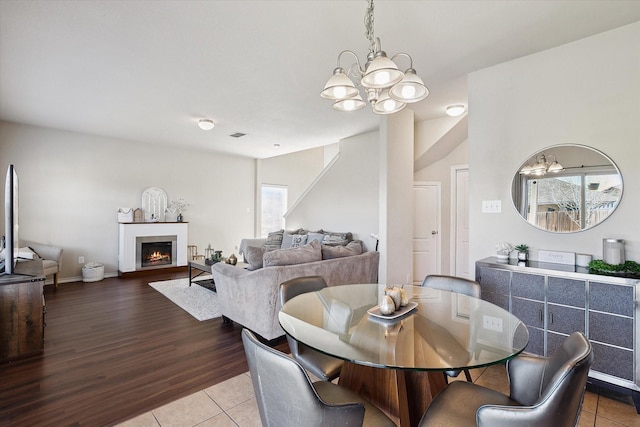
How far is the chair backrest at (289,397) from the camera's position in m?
1.02

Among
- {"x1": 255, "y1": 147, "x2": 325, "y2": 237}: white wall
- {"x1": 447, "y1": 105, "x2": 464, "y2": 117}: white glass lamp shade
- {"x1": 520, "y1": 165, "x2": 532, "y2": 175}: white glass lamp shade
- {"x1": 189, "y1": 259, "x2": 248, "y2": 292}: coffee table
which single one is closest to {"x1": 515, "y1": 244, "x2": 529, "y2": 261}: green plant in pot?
{"x1": 520, "y1": 165, "x2": 532, "y2": 175}: white glass lamp shade

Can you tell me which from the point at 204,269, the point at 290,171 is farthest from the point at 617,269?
the point at 290,171

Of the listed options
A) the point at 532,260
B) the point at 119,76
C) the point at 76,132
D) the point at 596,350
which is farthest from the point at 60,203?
the point at 596,350

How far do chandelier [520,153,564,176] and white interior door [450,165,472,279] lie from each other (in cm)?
225

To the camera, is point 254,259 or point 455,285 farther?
point 254,259

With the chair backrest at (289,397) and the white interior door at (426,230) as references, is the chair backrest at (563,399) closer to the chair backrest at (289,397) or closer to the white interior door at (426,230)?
the chair backrest at (289,397)

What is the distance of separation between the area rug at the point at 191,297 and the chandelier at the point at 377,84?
310 cm

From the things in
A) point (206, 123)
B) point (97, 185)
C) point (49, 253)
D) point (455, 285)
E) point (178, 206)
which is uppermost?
point (206, 123)

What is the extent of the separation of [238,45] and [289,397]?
2677 mm

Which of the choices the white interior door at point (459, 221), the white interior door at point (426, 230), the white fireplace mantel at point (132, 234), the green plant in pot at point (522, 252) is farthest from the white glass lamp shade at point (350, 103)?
the white fireplace mantel at point (132, 234)

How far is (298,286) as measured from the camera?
232 centimetres

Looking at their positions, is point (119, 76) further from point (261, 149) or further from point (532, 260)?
point (532, 260)

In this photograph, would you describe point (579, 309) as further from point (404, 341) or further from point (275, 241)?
point (275, 241)

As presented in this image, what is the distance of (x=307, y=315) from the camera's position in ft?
5.82
